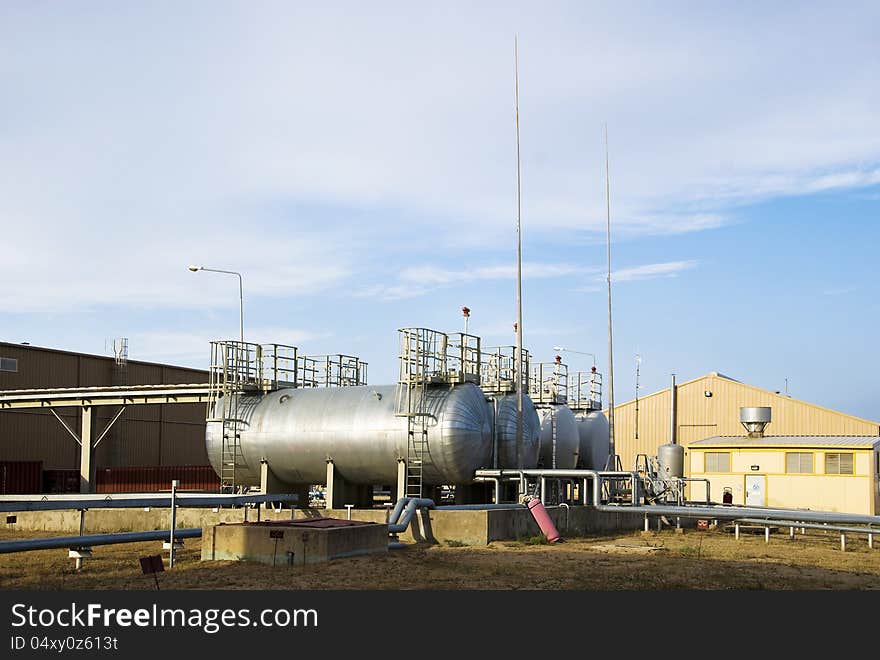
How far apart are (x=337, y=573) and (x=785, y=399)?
42879mm

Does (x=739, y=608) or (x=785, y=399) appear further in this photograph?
(x=785, y=399)

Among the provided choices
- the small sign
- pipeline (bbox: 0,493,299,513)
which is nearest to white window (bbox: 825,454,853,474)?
pipeline (bbox: 0,493,299,513)

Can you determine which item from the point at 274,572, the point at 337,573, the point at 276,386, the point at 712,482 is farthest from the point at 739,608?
the point at 712,482

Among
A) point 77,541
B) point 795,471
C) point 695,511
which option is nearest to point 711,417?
point 795,471

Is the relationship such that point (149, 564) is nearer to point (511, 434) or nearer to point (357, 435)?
point (357, 435)

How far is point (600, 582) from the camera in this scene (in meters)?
17.4

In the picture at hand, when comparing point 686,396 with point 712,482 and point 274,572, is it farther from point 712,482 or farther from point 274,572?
point 274,572

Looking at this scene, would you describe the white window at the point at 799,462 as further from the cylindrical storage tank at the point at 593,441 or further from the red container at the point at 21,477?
the red container at the point at 21,477

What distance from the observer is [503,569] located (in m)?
19.3

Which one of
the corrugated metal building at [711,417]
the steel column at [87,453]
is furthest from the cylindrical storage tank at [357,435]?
the corrugated metal building at [711,417]

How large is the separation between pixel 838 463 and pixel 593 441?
10.1 m

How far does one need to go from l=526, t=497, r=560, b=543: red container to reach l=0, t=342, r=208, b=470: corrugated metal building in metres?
25.8

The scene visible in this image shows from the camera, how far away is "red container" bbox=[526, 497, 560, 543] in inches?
1032

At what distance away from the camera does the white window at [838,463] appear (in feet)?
128
